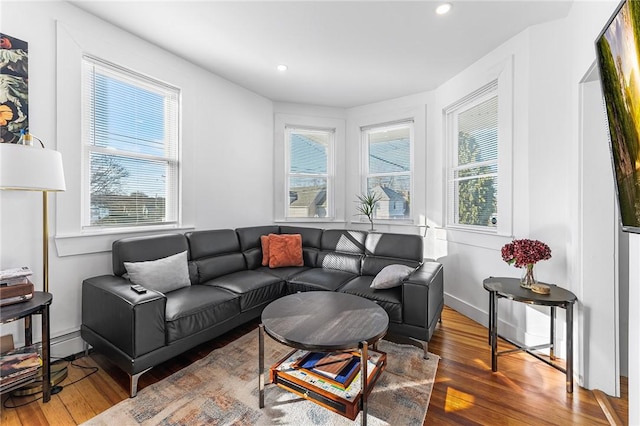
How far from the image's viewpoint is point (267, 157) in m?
4.23

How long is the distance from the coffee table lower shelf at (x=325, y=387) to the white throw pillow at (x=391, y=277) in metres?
0.76

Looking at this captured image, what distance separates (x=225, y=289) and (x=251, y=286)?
23 cm

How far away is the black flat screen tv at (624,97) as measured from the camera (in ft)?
3.19

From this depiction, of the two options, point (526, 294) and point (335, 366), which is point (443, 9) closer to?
point (526, 294)

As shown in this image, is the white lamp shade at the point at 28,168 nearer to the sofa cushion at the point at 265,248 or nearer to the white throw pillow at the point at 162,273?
the white throw pillow at the point at 162,273

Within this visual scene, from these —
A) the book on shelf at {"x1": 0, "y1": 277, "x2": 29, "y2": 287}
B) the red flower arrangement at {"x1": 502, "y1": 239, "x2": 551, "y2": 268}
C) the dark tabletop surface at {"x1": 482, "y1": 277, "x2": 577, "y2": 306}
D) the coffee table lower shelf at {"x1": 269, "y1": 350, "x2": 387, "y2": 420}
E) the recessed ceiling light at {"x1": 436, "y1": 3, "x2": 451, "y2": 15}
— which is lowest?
the coffee table lower shelf at {"x1": 269, "y1": 350, "x2": 387, "y2": 420}

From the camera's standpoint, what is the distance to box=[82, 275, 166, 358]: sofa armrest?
1.75m

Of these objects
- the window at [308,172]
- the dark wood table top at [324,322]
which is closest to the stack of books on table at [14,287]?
the dark wood table top at [324,322]

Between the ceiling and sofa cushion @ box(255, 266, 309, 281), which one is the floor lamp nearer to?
the ceiling

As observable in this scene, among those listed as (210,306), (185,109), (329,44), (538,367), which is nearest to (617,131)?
(538,367)

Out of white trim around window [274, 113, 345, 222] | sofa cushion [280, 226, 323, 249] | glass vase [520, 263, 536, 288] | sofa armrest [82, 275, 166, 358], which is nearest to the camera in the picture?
sofa armrest [82, 275, 166, 358]

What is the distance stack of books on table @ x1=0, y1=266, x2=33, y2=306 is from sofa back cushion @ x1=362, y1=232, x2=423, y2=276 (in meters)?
2.74

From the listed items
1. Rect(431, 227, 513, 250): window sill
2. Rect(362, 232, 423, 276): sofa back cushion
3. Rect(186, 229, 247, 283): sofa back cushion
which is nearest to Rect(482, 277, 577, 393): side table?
Rect(431, 227, 513, 250): window sill

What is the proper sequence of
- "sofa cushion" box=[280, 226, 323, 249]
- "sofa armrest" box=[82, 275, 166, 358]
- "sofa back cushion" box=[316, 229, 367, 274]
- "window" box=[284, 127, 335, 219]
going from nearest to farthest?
"sofa armrest" box=[82, 275, 166, 358]
"sofa back cushion" box=[316, 229, 367, 274]
"sofa cushion" box=[280, 226, 323, 249]
"window" box=[284, 127, 335, 219]
